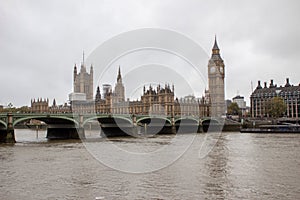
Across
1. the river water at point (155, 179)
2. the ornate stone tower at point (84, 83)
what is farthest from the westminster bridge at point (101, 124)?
the ornate stone tower at point (84, 83)

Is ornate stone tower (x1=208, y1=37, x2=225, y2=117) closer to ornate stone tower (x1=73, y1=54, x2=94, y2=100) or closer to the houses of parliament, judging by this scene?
the houses of parliament

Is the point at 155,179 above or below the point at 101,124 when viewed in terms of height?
below

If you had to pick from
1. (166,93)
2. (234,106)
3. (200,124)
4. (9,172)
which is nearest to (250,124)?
(200,124)

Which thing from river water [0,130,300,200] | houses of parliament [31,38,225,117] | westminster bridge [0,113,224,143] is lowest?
river water [0,130,300,200]

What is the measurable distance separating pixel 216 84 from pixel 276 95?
17.1 meters

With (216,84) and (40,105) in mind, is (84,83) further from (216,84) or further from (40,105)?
(216,84)

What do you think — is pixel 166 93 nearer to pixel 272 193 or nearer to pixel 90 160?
pixel 90 160

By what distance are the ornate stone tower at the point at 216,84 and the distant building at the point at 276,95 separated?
11210 millimetres

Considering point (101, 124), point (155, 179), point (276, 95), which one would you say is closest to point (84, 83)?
point (276, 95)

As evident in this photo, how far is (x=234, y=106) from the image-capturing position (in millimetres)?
99500

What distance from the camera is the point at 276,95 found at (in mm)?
100125

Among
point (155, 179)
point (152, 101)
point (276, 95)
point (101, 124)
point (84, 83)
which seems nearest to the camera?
point (155, 179)

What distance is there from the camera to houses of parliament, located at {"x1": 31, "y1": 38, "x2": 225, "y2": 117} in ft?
254

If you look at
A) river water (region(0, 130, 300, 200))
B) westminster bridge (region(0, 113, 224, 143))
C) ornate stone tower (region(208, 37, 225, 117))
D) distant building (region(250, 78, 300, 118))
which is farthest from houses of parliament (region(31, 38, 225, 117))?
river water (region(0, 130, 300, 200))
